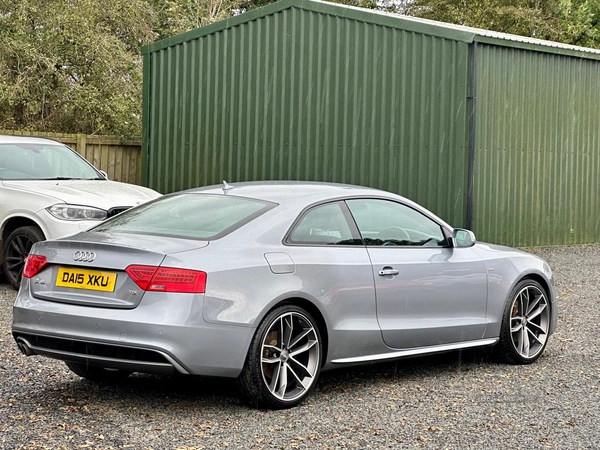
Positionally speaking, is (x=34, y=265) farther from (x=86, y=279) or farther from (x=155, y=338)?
(x=155, y=338)

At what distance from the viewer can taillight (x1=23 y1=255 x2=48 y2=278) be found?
646 cm

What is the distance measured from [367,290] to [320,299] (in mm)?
472

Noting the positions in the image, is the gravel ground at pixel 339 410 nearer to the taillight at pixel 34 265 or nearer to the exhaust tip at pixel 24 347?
the exhaust tip at pixel 24 347

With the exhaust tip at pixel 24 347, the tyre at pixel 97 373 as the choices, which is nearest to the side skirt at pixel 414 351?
the tyre at pixel 97 373

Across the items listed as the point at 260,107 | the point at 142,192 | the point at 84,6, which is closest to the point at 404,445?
the point at 142,192

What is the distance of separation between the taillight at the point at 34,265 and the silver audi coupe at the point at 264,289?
0.03 ft

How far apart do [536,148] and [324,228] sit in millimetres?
12634

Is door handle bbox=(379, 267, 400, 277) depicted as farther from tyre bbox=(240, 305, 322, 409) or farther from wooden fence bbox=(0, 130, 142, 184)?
wooden fence bbox=(0, 130, 142, 184)

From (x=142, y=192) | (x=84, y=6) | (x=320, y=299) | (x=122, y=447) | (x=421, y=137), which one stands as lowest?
(x=122, y=447)

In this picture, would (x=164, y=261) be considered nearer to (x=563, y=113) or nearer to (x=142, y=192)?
(x=142, y=192)

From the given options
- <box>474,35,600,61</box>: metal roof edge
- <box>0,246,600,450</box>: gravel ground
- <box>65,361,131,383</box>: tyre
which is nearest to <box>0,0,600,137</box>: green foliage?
<box>474,35,600,61</box>: metal roof edge

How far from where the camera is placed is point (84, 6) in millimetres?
23750

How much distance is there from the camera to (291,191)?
717 centimetres

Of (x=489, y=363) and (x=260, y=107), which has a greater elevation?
(x=260, y=107)
